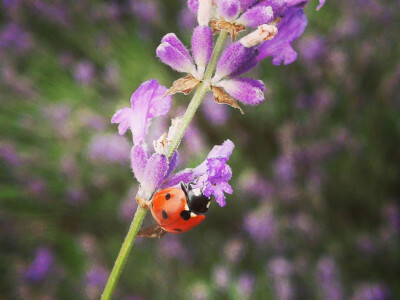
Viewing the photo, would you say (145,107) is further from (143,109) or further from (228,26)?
(228,26)

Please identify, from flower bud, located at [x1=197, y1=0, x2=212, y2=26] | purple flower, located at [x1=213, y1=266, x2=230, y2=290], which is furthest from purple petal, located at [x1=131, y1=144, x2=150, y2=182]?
purple flower, located at [x1=213, y1=266, x2=230, y2=290]

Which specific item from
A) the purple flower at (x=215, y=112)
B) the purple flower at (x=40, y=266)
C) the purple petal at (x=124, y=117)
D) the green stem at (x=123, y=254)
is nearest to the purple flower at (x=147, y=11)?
the purple flower at (x=215, y=112)

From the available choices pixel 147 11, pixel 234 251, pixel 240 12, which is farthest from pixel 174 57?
pixel 147 11

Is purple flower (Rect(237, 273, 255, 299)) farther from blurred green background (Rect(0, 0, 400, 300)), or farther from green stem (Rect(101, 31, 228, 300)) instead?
green stem (Rect(101, 31, 228, 300))

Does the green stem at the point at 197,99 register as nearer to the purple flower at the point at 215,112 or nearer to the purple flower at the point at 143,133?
the purple flower at the point at 143,133

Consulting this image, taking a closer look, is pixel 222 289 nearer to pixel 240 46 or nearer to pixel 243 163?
pixel 243 163
